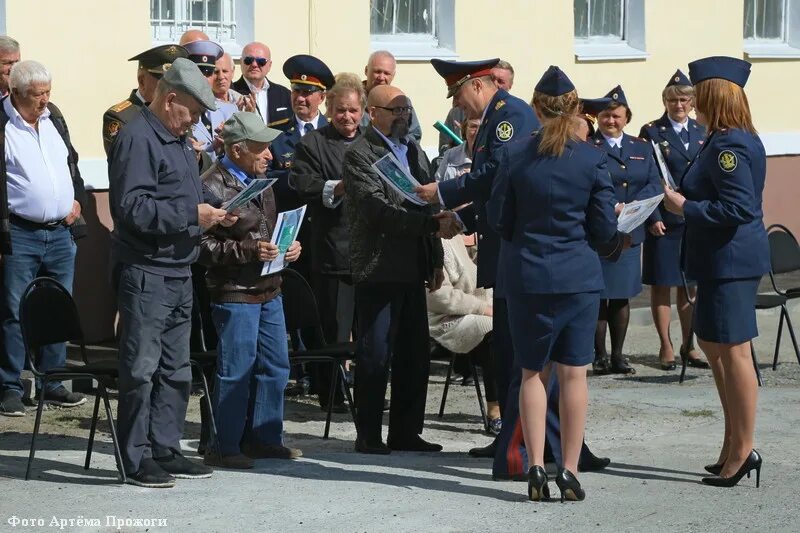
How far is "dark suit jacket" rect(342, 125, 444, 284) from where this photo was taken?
8.48 metres

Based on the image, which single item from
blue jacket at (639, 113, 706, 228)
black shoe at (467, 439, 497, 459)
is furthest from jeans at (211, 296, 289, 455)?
blue jacket at (639, 113, 706, 228)

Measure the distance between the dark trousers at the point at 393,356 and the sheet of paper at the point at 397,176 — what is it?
21.6 inches

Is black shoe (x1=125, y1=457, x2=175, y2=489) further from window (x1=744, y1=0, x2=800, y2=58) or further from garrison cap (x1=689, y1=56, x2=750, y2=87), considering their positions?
window (x1=744, y1=0, x2=800, y2=58)

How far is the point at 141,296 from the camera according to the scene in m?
7.48

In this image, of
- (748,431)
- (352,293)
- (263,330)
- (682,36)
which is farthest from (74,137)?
(682,36)

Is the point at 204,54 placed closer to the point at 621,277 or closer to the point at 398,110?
the point at 398,110

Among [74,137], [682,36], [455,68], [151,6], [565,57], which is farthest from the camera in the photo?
[682,36]

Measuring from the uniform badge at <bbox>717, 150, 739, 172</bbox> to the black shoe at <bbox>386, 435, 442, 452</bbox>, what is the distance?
2.28 meters

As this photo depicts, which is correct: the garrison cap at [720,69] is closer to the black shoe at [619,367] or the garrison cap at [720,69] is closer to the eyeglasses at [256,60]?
the black shoe at [619,367]

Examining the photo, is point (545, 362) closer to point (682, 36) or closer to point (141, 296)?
point (141, 296)

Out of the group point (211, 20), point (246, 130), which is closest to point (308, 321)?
point (246, 130)

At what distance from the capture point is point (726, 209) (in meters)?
7.65

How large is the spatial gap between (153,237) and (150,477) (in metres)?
1.12

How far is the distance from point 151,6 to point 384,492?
6109mm
